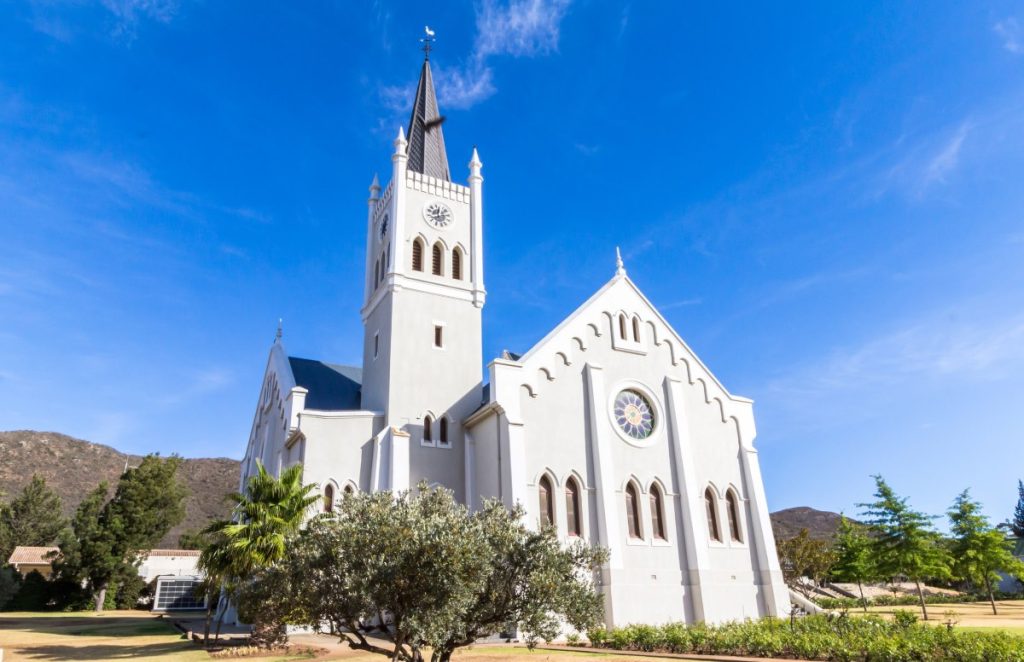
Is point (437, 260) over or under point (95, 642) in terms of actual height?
over

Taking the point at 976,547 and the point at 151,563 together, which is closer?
the point at 976,547

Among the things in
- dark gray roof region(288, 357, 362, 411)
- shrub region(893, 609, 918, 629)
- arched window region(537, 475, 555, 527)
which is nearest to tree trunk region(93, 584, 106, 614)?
dark gray roof region(288, 357, 362, 411)

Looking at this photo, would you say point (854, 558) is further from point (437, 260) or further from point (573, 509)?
point (437, 260)

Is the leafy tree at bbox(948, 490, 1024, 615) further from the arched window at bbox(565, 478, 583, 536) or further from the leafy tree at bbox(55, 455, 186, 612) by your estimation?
the leafy tree at bbox(55, 455, 186, 612)

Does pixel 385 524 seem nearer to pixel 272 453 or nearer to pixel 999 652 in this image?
pixel 999 652

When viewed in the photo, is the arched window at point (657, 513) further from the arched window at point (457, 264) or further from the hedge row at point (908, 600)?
the hedge row at point (908, 600)

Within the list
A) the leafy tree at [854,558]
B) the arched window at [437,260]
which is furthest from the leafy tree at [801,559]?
the arched window at [437,260]

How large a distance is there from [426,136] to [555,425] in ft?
66.1

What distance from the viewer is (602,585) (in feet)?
82.7

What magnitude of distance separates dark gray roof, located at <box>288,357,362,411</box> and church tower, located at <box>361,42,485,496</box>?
1.83 meters

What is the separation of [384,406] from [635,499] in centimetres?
1206

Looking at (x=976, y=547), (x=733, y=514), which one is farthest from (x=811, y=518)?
(x=733, y=514)

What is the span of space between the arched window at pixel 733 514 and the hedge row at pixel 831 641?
905 centimetres

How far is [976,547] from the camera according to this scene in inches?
1550
